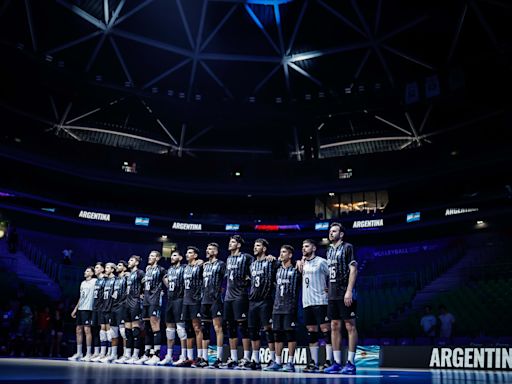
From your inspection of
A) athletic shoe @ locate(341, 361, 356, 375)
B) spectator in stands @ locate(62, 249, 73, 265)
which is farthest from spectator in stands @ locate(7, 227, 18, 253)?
athletic shoe @ locate(341, 361, 356, 375)

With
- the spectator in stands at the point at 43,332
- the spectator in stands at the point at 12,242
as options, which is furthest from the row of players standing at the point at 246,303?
the spectator in stands at the point at 12,242

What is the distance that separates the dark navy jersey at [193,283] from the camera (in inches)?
502

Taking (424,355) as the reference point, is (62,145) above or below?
above

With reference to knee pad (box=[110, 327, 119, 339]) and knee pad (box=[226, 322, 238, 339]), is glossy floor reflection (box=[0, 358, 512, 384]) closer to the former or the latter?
knee pad (box=[226, 322, 238, 339])

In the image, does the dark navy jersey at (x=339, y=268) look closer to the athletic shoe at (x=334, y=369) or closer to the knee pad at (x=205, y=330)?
the athletic shoe at (x=334, y=369)

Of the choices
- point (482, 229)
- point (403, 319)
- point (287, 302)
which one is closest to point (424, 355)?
point (287, 302)

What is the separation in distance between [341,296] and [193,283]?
4143 millimetres

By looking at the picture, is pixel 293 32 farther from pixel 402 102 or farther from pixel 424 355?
pixel 424 355

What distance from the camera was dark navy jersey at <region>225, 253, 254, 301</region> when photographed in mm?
11812

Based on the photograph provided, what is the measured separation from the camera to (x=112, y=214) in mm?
35844

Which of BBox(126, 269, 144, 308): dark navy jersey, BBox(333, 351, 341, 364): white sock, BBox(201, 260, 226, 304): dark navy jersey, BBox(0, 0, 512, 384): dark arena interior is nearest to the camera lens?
BBox(333, 351, 341, 364): white sock

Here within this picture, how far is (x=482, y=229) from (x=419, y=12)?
45.7 feet

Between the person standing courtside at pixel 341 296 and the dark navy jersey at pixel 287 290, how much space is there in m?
0.96

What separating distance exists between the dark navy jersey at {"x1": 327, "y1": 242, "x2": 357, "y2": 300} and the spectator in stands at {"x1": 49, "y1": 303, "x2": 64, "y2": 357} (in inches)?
608
